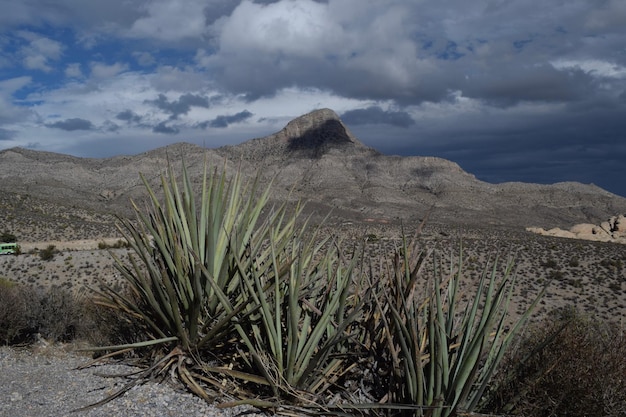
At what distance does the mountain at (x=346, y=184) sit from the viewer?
7762 centimetres

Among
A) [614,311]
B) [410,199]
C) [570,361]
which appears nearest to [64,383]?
[570,361]

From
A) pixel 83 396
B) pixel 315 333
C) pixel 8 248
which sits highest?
pixel 315 333

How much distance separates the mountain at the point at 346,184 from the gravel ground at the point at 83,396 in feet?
196

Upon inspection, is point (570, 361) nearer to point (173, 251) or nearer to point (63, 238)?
point (173, 251)

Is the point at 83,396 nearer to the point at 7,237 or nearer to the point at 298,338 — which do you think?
the point at 298,338

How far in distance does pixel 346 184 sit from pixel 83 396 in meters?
89.1

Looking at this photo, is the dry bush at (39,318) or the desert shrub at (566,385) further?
the dry bush at (39,318)

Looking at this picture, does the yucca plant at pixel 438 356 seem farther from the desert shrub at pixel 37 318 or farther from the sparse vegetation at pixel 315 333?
the desert shrub at pixel 37 318

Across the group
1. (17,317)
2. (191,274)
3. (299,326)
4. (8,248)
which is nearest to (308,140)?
(8,248)

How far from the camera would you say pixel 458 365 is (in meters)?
4.20

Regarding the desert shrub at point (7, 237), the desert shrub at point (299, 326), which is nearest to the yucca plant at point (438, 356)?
the desert shrub at point (299, 326)

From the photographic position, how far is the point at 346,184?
93625 mm

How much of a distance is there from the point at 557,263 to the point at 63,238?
35.6 metres

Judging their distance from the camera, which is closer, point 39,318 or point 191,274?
point 191,274
